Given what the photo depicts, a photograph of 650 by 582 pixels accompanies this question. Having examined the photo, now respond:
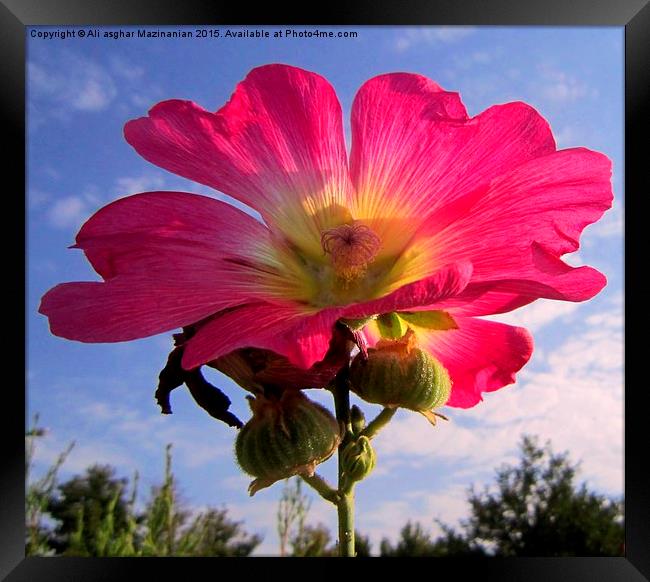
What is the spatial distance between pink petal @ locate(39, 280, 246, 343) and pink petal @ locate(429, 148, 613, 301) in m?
0.15

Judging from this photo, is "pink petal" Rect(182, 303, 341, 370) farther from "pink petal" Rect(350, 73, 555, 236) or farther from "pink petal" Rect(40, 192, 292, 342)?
"pink petal" Rect(350, 73, 555, 236)

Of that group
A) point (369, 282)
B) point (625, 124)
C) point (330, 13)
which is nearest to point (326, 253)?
point (369, 282)

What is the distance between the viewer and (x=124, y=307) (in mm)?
429

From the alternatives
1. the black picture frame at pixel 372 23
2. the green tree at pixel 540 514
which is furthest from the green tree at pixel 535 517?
the black picture frame at pixel 372 23

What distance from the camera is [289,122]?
494 millimetres

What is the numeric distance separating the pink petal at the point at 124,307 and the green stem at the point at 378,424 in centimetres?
13

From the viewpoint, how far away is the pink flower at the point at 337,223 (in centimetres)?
43

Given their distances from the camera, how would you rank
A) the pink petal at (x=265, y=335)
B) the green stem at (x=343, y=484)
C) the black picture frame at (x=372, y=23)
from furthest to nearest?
1. the black picture frame at (x=372, y=23)
2. the green stem at (x=343, y=484)
3. the pink petal at (x=265, y=335)

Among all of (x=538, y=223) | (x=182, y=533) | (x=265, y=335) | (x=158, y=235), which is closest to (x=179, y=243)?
(x=158, y=235)

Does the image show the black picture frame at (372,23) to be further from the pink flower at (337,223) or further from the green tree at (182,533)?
the green tree at (182,533)

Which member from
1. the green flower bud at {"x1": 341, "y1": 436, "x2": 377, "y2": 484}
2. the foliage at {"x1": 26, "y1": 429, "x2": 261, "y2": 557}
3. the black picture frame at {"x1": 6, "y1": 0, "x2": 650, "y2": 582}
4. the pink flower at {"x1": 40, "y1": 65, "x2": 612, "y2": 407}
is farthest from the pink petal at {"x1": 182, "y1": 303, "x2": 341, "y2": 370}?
the foliage at {"x1": 26, "y1": 429, "x2": 261, "y2": 557}

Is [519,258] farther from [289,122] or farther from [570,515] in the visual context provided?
[570,515]

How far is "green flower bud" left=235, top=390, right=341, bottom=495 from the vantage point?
44 centimetres

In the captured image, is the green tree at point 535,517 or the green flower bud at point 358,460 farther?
the green tree at point 535,517
